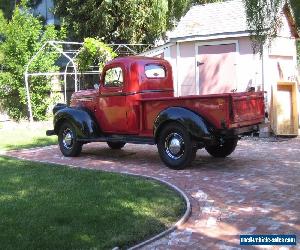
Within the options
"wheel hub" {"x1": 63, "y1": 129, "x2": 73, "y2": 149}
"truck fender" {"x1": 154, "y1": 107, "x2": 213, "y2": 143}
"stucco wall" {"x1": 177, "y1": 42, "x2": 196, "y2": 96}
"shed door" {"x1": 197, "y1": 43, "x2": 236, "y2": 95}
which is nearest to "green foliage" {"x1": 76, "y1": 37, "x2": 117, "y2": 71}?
"stucco wall" {"x1": 177, "y1": 42, "x2": 196, "y2": 96}

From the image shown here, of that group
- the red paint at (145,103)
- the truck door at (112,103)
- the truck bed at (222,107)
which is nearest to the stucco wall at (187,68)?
the red paint at (145,103)

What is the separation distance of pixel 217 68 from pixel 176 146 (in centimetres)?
658

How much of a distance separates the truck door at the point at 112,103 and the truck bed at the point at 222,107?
26.4 inches

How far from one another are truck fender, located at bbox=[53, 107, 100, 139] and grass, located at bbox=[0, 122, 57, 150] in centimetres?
262

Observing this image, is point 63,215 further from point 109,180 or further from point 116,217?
point 109,180

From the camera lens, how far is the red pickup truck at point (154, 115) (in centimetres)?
925

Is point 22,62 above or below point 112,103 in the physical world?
above

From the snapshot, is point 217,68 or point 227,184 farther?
point 217,68

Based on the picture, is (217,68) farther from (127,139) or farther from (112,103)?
(127,139)

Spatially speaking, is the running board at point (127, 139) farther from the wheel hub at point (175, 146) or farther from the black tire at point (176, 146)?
the wheel hub at point (175, 146)

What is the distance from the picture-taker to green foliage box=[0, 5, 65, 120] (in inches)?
814

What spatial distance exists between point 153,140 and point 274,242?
511cm

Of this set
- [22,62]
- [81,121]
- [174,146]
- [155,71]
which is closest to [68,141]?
[81,121]

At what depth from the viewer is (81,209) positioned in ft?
22.2
